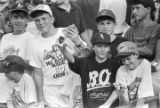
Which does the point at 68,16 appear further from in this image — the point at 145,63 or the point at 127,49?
the point at 145,63

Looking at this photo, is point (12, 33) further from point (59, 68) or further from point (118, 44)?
point (118, 44)

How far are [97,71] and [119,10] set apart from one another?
1.78m

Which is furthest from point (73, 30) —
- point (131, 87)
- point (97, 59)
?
point (131, 87)

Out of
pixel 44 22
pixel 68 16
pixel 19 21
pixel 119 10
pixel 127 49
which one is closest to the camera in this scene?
pixel 127 49

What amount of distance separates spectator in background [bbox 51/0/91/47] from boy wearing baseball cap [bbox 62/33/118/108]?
0.87 meters

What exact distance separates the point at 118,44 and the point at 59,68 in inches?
33.9

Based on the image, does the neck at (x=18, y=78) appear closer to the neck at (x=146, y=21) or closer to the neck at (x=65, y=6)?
the neck at (x=65, y=6)

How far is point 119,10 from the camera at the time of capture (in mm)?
8195

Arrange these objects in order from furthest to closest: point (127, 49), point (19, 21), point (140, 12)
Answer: point (19, 21), point (140, 12), point (127, 49)

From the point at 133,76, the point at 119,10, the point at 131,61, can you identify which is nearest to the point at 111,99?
the point at 133,76

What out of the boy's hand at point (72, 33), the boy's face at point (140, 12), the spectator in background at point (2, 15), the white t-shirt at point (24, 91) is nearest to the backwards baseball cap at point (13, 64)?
the white t-shirt at point (24, 91)

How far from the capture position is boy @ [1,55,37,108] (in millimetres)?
6969

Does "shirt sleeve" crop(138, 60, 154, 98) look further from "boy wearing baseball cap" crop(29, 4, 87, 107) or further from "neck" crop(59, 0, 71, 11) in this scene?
"neck" crop(59, 0, 71, 11)

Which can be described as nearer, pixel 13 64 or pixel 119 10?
pixel 13 64
